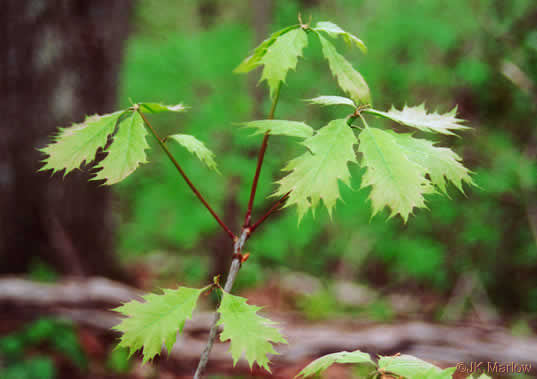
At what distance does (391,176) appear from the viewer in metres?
0.67

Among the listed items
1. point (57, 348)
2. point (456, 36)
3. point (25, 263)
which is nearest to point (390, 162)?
point (57, 348)

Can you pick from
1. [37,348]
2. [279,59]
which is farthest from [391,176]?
[37,348]

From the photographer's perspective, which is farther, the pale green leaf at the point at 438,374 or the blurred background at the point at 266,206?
the blurred background at the point at 266,206

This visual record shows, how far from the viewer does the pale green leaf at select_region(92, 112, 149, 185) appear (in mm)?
687

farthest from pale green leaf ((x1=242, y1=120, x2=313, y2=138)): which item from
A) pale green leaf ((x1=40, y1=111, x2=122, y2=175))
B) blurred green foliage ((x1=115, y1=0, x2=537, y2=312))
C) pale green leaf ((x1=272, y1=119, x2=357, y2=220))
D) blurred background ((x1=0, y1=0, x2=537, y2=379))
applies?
blurred green foliage ((x1=115, y1=0, x2=537, y2=312))

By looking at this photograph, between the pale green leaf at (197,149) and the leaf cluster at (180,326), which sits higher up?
the pale green leaf at (197,149)

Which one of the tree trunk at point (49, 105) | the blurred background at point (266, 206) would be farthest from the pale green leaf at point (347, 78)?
the tree trunk at point (49, 105)

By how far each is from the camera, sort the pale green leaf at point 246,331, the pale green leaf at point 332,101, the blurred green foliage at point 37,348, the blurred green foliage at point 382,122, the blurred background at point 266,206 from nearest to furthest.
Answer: the pale green leaf at point 246,331 → the pale green leaf at point 332,101 → the blurred green foliage at point 37,348 → the blurred background at point 266,206 → the blurred green foliage at point 382,122

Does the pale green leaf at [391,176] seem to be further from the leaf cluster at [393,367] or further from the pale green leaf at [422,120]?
the leaf cluster at [393,367]

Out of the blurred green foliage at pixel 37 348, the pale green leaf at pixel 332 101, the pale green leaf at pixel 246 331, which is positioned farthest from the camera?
the blurred green foliage at pixel 37 348

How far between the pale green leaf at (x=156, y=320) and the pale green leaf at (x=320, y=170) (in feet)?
0.80

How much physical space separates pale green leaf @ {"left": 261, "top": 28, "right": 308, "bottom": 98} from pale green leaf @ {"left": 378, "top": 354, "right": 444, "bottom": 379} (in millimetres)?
558

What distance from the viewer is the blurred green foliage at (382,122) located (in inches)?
129

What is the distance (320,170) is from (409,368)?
15.7 inches
